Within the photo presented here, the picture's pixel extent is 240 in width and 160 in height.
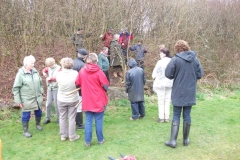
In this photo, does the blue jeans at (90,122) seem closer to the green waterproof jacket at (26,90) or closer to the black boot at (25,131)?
the green waterproof jacket at (26,90)

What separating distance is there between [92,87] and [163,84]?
80.4 inches

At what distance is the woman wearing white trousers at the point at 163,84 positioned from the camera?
6.26 m

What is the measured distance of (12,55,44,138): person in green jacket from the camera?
540 cm

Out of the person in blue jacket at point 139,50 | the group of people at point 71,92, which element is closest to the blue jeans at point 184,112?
the group of people at point 71,92

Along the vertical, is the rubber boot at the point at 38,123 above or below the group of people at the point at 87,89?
below

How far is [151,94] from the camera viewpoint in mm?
9430

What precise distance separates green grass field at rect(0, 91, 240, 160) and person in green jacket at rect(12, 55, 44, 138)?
0.54 m

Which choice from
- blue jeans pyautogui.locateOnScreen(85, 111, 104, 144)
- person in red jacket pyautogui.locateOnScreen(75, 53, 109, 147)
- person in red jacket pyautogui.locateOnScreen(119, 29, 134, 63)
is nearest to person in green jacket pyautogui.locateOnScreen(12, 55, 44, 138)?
person in red jacket pyautogui.locateOnScreen(75, 53, 109, 147)

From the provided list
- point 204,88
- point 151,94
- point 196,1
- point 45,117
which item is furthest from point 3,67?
point 196,1

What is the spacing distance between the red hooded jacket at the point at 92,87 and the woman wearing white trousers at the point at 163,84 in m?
1.80

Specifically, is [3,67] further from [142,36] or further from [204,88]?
[204,88]

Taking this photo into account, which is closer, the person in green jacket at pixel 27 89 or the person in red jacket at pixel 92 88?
the person in red jacket at pixel 92 88

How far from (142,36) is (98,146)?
629cm

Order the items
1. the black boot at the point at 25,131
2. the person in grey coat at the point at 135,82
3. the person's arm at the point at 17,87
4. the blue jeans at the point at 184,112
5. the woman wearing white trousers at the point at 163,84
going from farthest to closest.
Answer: the person in grey coat at the point at 135,82, the woman wearing white trousers at the point at 163,84, the black boot at the point at 25,131, the person's arm at the point at 17,87, the blue jeans at the point at 184,112
